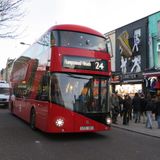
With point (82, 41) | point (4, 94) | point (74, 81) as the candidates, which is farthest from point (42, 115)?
point (4, 94)

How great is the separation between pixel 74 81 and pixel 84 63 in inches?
30.2

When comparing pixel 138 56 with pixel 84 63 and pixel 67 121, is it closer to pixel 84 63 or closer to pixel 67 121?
pixel 84 63

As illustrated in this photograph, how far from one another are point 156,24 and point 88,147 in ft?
59.7

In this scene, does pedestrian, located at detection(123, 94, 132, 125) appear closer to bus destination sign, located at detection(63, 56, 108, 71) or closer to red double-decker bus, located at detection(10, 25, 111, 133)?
red double-decker bus, located at detection(10, 25, 111, 133)

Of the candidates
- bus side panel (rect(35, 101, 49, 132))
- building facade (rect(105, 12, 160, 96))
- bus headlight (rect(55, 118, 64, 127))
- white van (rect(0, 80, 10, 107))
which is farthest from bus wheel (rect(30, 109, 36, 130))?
white van (rect(0, 80, 10, 107))

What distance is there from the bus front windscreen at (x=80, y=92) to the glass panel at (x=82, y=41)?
1129 mm

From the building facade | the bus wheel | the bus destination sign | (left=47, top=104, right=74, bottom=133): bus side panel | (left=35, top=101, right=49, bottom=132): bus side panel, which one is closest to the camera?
(left=47, top=104, right=74, bottom=133): bus side panel

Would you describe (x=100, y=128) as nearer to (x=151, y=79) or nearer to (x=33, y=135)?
(x=33, y=135)

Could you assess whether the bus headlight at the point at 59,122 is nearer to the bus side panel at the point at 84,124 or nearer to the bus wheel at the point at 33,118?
the bus side panel at the point at 84,124

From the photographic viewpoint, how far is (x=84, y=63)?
1219 centimetres

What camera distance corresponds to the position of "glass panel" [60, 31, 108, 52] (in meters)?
12.2

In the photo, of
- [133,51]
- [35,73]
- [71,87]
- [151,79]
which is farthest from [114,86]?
[71,87]

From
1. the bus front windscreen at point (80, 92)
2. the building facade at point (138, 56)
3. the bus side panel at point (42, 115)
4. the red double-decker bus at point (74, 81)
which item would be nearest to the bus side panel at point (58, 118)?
the red double-decker bus at point (74, 81)

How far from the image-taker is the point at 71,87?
1199 cm
